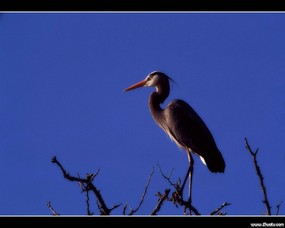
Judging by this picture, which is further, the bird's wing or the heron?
the bird's wing

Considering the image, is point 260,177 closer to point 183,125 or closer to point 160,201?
point 160,201

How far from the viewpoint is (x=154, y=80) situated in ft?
23.8

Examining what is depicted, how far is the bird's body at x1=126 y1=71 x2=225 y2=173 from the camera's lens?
20.5 ft

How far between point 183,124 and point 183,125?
0.04ft

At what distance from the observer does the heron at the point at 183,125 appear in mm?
6246

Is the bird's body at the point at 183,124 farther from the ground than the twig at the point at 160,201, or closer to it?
farther from the ground
